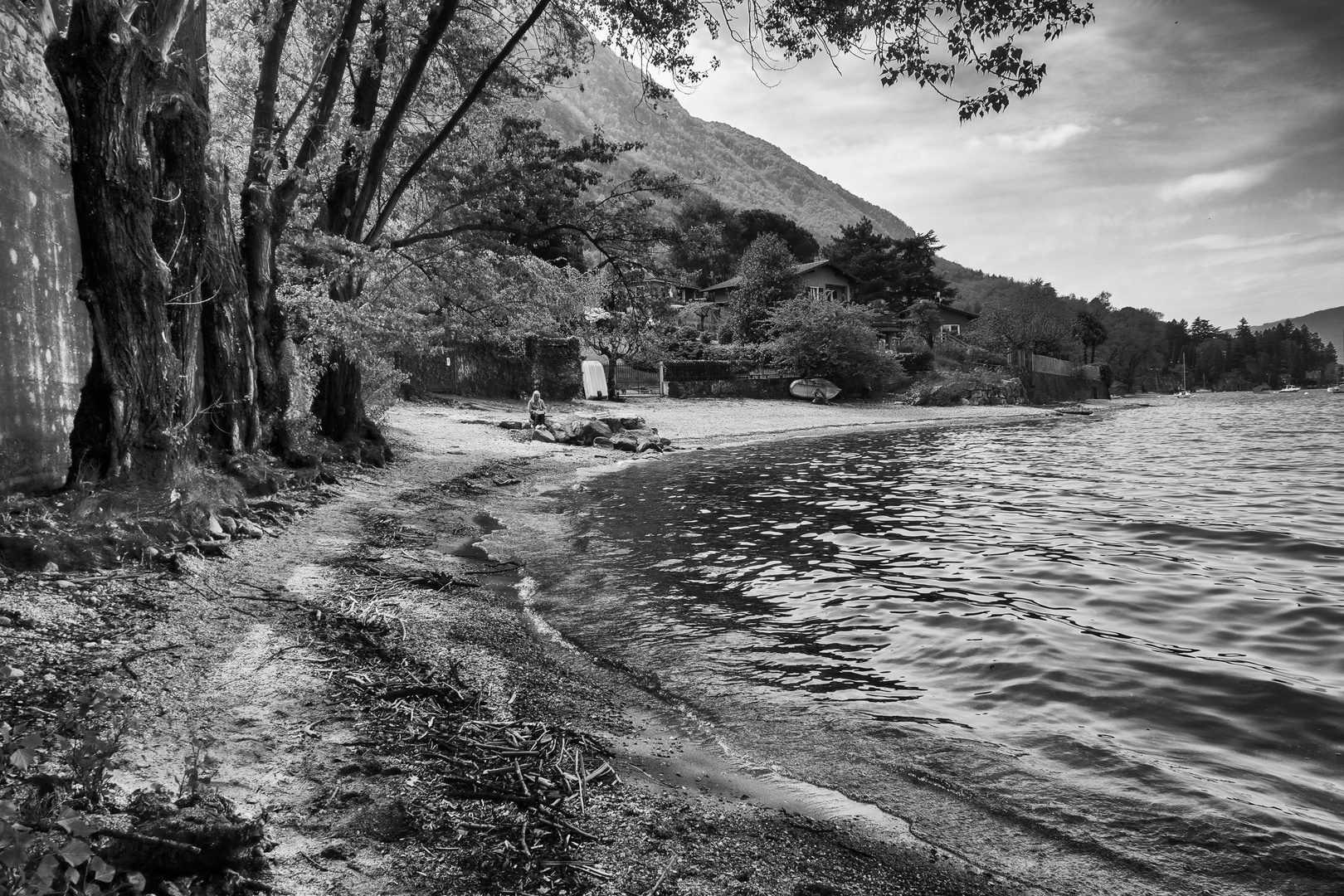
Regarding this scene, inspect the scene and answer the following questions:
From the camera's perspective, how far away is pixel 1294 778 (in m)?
4.25

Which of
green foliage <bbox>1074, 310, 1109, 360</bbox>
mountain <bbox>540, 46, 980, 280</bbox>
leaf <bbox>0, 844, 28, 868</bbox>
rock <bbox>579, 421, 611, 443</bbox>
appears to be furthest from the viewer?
mountain <bbox>540, 46, 980, 280</bbox>

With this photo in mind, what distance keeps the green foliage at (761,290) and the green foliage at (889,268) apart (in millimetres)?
16136

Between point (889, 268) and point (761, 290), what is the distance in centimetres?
2196

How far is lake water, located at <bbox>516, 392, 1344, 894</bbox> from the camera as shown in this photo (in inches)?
157

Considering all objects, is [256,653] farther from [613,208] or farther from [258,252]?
[613,208]

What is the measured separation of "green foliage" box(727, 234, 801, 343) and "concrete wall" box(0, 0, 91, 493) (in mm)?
47859

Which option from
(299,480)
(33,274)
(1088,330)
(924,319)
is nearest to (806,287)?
(924,319)

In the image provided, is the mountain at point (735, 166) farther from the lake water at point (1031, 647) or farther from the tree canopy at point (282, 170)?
the lake water at point (1031, 647)

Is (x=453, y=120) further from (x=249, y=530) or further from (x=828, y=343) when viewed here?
(x=828, y=343)

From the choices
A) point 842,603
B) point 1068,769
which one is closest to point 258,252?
point 842,603

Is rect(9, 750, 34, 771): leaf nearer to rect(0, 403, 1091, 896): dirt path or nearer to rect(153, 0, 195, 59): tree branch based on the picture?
rect(0, 403, 1091, 896): dirt path

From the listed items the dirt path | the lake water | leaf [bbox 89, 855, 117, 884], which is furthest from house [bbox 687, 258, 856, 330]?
leaf [bbox 89, 855, 117, 884]

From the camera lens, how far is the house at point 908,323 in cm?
6306

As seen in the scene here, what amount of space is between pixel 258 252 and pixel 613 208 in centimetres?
767
